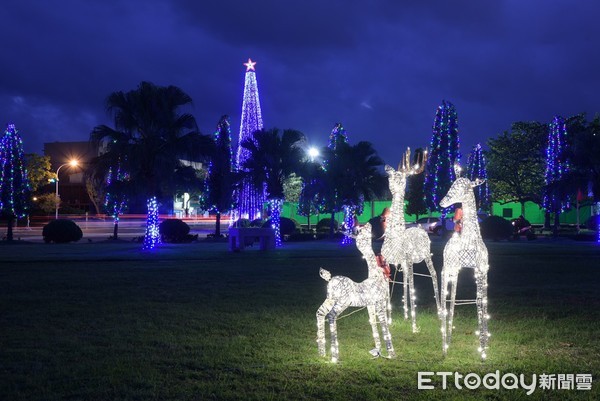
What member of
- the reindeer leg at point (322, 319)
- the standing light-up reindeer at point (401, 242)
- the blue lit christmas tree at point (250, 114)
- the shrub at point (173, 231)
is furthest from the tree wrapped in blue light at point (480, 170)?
the reindeer leg at point (322, 319)

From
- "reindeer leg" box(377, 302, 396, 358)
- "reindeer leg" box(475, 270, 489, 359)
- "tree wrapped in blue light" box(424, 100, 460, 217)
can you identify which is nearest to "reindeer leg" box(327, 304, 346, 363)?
"reindeer leg" box(377, 302, 396, 358)

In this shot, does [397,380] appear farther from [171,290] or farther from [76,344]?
[171,290]

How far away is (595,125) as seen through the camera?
56406 mm

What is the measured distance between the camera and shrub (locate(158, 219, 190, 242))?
35.7 metres

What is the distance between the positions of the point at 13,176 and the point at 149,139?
47.6 ft

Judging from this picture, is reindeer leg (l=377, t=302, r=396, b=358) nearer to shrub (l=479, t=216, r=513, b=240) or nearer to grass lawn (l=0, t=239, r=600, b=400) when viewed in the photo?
grass lawn (l=0, t=239, r=600, b=400)

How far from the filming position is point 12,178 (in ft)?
122

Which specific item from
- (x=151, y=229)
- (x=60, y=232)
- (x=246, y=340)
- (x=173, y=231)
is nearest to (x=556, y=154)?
(x=173, y=231)

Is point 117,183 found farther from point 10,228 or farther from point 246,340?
point 246,340

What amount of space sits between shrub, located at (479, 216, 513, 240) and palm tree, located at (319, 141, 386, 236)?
7.43m

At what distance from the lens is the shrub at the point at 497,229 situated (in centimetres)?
3878

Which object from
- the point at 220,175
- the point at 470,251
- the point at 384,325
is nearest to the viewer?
the point at 384,325

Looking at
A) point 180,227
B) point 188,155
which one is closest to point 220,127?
point 180,227

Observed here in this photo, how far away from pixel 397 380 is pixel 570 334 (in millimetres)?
3976
